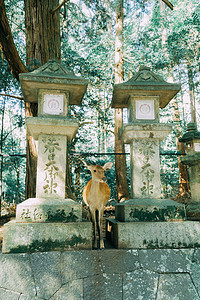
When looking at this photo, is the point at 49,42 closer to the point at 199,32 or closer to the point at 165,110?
the point at 165,110

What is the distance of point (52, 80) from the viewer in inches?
113

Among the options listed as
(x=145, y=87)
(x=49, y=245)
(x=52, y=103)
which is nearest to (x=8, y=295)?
(x=49, y=245)

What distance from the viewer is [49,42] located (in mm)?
4543

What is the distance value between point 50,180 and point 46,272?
0.94m

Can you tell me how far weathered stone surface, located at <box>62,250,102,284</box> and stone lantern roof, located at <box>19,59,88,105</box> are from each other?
1.86 m

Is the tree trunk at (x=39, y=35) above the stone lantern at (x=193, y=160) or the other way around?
above

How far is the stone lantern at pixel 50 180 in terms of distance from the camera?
245cm

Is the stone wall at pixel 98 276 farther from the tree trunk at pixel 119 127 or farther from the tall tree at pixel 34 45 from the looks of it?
the tree trunk at pixel 119 127

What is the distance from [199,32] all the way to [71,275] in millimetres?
9466

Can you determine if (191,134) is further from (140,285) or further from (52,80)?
(140,285)

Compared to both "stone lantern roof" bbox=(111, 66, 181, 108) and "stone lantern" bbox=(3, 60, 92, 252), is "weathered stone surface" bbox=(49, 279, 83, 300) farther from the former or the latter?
"stone lantern roof" bbox=(111, 66, 181, 108)

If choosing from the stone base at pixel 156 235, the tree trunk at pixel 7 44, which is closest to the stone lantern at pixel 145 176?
the stone base at pixel 156 235

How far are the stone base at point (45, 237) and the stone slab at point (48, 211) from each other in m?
0.11

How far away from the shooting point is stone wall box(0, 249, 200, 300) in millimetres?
2270
